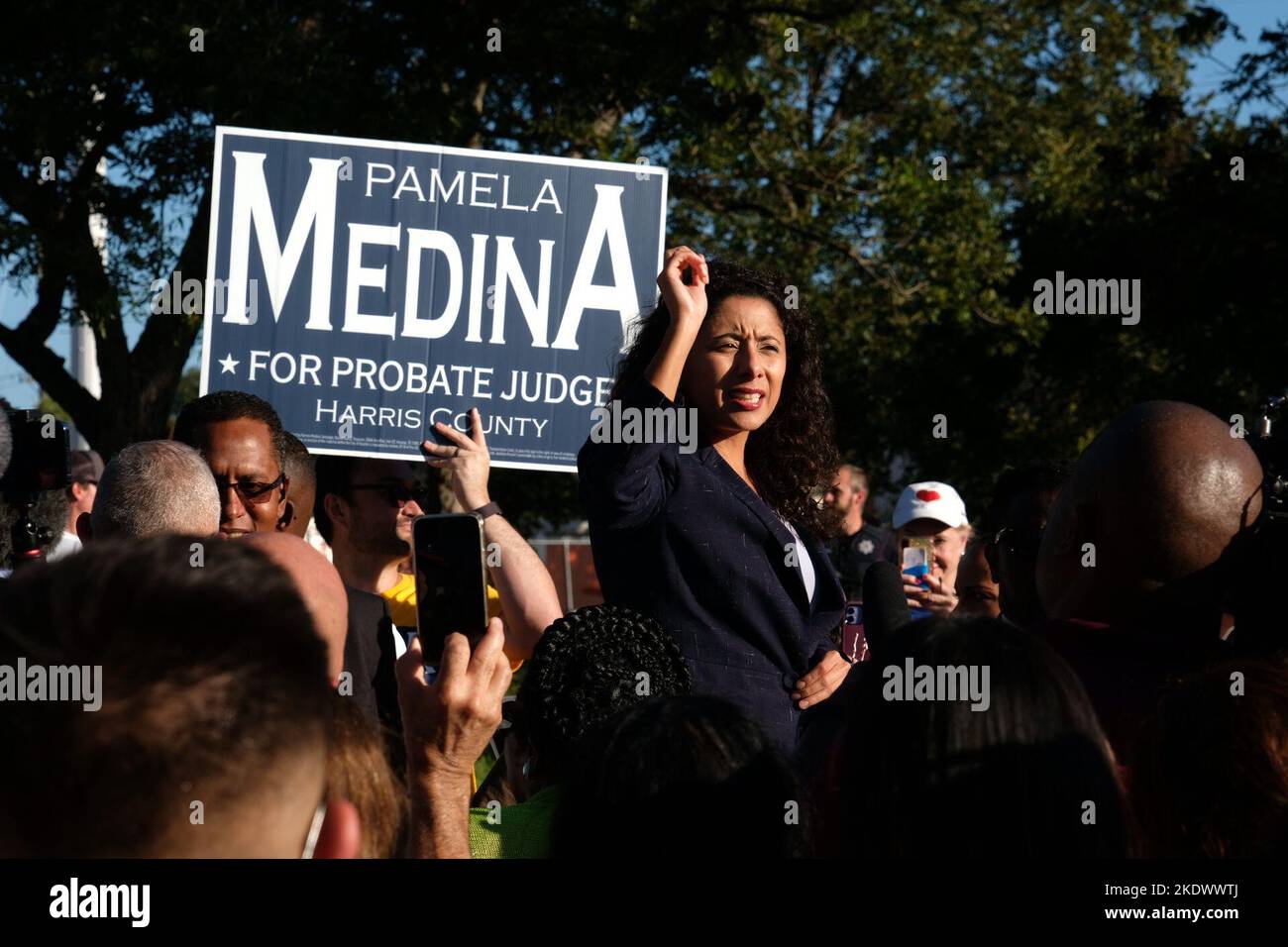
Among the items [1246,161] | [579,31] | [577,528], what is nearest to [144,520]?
[579,31]

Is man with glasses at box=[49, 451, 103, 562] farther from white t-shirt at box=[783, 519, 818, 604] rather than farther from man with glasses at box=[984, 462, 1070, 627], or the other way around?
white t-shirt at box=[783, 519, 818, 604]

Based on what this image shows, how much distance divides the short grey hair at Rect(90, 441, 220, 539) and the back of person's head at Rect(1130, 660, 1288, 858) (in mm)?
1861

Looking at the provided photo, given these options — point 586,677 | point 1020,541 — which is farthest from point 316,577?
point 1020,541

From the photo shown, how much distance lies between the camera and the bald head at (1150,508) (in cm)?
252

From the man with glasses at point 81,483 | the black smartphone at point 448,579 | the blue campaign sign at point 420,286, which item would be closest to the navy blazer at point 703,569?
the black smartphone at point 448,579

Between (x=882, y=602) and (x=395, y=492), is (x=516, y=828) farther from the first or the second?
(x=395, y=492)

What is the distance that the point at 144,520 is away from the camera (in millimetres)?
2951

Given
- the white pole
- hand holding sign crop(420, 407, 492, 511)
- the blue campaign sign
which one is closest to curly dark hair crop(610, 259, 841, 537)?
hand holding sign crop(420, 407, 492, 511)

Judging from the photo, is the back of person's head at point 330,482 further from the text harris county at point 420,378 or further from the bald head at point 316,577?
the bald head at point 316,577

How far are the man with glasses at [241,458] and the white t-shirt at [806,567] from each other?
137cm

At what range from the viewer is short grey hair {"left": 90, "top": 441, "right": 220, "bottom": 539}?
9.72ft

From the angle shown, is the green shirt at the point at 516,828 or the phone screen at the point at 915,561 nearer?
the green shirt at the point at 516,828

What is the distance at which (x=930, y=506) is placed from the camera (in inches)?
230
